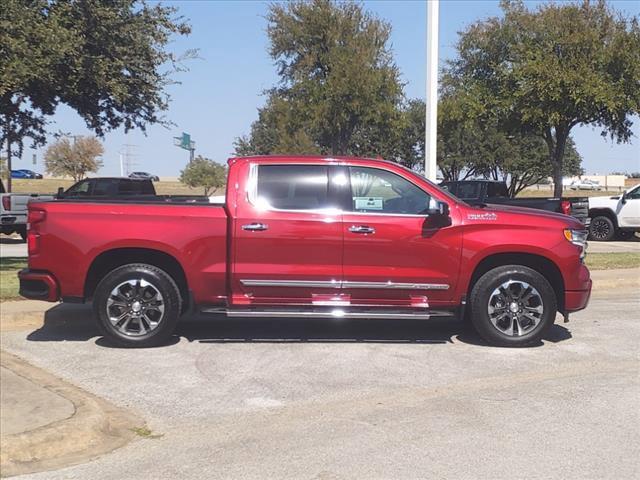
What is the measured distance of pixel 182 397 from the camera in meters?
5.62

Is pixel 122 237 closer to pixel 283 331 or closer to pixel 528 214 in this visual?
pixel 283 331

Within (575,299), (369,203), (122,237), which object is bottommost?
(575,299)

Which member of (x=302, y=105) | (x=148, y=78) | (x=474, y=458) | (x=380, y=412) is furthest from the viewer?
(x=302, y=105)

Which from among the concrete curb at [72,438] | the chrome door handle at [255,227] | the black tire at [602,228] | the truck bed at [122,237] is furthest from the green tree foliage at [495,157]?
the concrete curb at [72,438]

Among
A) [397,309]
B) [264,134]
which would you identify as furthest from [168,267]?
[264,134]

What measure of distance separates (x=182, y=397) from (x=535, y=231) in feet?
12.8

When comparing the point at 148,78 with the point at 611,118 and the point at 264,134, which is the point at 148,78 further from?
the point at 264,134

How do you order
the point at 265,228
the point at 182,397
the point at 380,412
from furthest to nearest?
the point at 265,228, the point at 182,397, the point at 380,412

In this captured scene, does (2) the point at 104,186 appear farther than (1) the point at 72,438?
Yes

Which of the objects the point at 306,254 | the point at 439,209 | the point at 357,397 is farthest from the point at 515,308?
the point at 357,397

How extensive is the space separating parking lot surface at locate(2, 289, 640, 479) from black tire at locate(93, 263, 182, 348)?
197 millimetres

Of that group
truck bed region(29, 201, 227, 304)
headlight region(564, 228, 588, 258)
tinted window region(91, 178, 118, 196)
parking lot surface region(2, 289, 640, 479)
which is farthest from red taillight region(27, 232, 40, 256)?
tinted window region(91, 178, 118, 196)

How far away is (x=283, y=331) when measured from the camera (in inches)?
314

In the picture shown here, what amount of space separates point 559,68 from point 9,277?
17.6m
